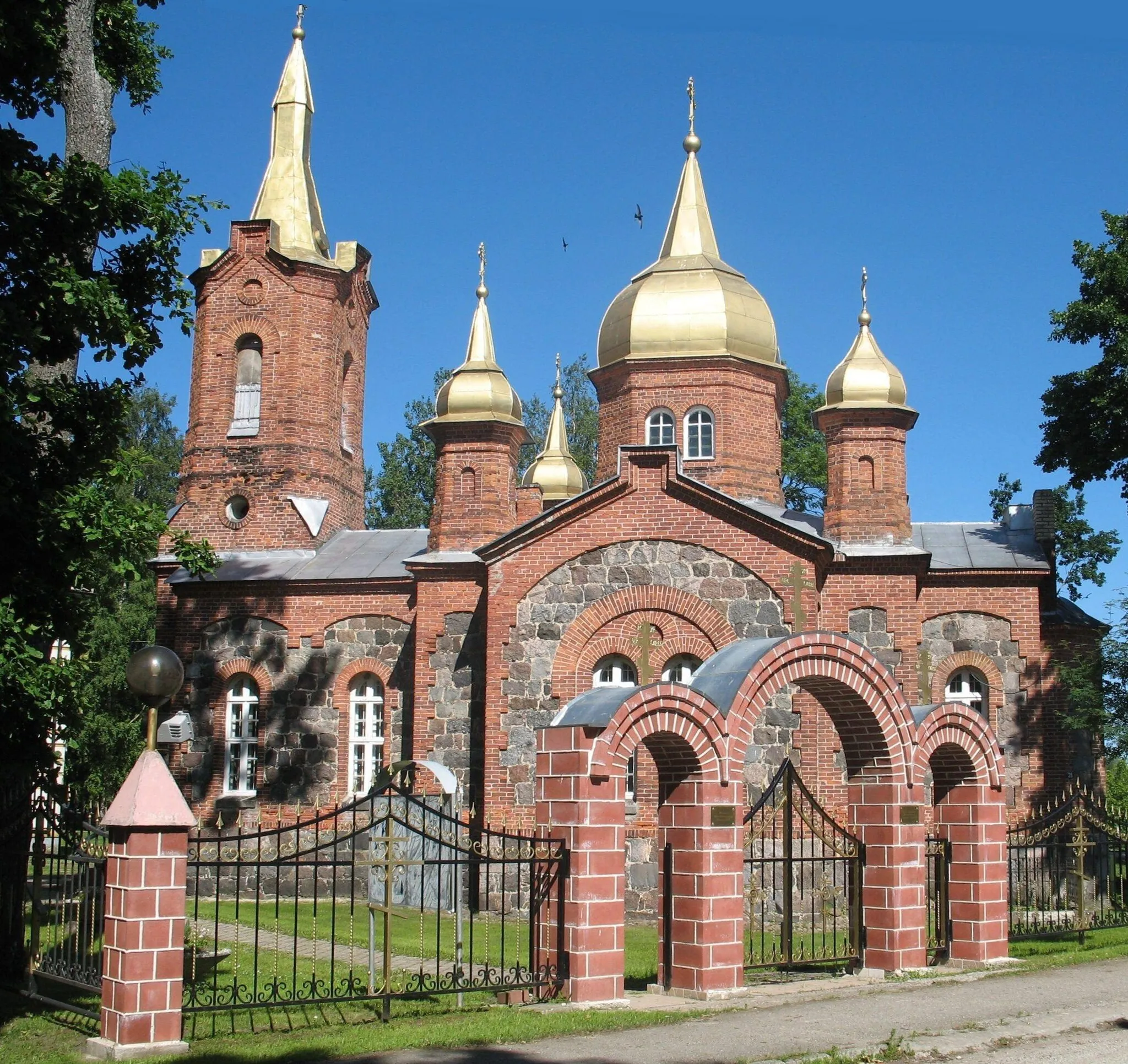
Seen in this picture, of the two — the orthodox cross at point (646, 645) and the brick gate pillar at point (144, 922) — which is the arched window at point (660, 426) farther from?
the brick gate pillar at point (144, 922)

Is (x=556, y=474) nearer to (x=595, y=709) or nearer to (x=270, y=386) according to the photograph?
(x=270, y=386)

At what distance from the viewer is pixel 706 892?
11.2 metres

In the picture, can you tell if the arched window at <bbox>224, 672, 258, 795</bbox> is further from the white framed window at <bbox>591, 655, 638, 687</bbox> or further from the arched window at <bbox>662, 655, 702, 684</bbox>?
the arched window at <bbox>662, 655, 702, 684</bbox>

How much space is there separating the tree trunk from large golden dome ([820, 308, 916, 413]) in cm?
1232

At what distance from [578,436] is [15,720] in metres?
36.0

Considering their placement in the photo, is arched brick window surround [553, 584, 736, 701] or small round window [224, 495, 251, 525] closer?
arched brick window surround [553, 584, 736, 701]

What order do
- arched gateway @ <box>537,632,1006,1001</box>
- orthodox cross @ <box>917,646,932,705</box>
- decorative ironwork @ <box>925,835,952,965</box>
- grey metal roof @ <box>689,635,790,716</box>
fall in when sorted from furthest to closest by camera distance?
orthodox cross @ <box>917,646,932,705</box> < decorative ironwork @ <box>925,835,952,965</box> < grey metal roof @ <box>689,635,790,716</box> < arched gateway @ <box>537,632,1006,1001</box>

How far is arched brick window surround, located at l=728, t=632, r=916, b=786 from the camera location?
1197 cm

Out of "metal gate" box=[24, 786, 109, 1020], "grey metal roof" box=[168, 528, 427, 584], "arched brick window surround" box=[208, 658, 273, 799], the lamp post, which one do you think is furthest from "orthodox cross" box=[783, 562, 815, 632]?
the lamp post

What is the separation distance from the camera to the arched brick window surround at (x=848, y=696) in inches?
471

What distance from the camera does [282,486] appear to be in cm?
2428

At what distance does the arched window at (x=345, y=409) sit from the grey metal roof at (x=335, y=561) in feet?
6.28

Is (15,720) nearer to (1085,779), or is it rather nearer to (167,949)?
(167,949)

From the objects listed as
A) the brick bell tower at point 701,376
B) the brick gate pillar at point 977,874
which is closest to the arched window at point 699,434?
the brick bell tower at point 701,376
